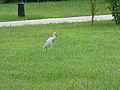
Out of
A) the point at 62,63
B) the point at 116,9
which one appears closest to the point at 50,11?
the point at 116,9

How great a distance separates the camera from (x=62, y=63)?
38.6 ft

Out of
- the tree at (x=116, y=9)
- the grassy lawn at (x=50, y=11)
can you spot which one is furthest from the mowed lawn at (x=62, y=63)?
the grassy lawn at (x=50, y=11)

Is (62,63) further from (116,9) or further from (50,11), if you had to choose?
(50,11)

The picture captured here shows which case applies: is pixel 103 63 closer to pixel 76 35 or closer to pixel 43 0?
pixel 76 35

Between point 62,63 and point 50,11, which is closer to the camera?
point 62,63

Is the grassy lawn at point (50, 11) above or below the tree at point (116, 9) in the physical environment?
below

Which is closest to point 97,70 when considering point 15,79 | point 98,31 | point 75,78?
point 75,78

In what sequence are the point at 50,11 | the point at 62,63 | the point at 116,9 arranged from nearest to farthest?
the point at 62,63
the point at 116,9
the point at 50,11

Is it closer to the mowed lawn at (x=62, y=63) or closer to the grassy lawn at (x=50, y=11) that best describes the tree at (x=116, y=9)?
the mowed lawn at (x=62, y=63)

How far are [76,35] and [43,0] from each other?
91.9ft

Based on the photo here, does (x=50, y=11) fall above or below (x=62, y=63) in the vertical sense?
below

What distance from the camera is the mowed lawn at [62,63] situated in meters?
9.44

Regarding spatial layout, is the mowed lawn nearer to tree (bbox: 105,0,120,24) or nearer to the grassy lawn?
tree (bbox: 105,0,120,24)

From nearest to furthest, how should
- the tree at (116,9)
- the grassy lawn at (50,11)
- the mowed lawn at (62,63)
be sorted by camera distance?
the mowed lawn at (62,63) < the tree at (116,9) < the grassy lawn at (50,11)
